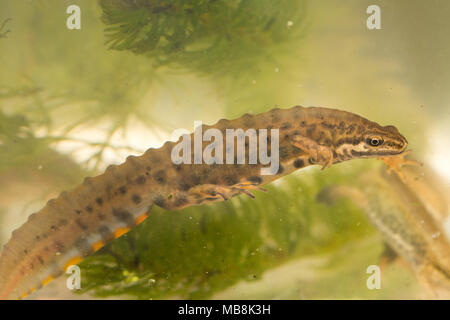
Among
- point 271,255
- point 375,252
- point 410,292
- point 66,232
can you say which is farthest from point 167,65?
point 410,292

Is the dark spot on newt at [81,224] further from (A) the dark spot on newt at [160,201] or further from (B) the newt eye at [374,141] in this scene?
(B) the newt eye at [374,141]

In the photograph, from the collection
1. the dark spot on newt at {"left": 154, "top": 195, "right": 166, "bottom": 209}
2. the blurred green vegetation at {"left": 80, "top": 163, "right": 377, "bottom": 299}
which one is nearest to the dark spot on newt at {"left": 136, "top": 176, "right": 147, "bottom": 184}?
the dark spot on newt at {"left": 154, "top": 195, "right": 166, "bottom": 209}

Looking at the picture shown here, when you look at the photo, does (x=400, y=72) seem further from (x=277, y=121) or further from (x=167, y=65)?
(x=167, y=65)

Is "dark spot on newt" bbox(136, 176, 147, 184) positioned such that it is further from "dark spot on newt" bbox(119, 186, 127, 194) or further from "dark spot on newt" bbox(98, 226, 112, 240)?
"dark spot on newt" bbox(98, 226, 112, 240)

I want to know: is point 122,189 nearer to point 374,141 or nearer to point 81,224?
point 81,224

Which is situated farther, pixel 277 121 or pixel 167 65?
pixel 167 65

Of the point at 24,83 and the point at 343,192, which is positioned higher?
the point at 24,83
